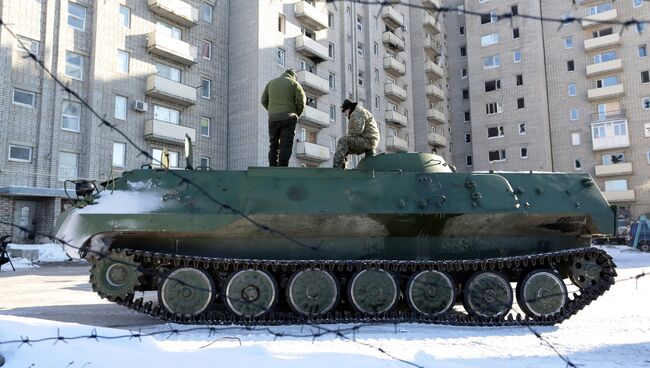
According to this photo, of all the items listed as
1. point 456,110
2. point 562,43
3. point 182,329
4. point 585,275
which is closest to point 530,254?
point 585,275

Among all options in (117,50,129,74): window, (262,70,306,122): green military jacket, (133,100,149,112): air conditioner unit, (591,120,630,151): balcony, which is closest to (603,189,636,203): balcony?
(591,120,630,151): balcony

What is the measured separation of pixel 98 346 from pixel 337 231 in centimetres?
401

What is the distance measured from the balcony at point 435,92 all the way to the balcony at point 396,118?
6161 mm

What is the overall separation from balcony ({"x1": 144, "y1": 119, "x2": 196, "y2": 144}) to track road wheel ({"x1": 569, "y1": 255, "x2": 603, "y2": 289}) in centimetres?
2510

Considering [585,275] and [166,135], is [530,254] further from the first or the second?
[166,135]

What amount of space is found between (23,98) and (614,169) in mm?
45389

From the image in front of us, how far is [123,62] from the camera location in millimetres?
28359

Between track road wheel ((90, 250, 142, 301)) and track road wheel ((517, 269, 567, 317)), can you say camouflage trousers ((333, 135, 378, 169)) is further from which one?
track road wheel ((90, 250, 142, 301))

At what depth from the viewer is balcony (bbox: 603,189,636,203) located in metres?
43.4

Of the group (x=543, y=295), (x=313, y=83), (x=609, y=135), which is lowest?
(x=543, y=295)

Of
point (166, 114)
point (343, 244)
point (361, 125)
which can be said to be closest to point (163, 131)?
point (166, 114)

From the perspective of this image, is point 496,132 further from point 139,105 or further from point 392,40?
point 139,105

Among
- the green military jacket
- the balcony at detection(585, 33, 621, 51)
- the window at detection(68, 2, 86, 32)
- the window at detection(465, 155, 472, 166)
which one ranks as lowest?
the green military jacket

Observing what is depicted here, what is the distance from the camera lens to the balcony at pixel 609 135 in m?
44.2
